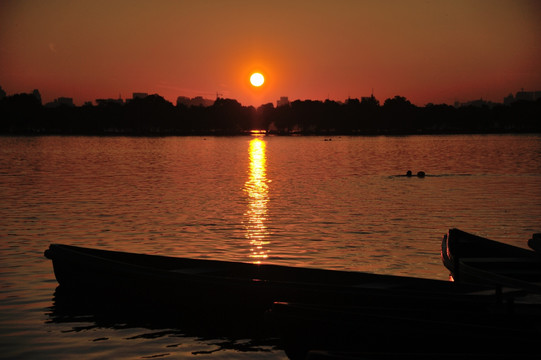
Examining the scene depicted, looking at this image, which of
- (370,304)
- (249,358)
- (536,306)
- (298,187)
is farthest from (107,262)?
(298,187)

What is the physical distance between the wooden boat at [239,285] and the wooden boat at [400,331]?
3.86 feet

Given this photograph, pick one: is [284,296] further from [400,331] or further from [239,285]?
[400,331]

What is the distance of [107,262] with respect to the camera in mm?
16062

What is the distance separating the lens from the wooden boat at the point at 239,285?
12.2 m

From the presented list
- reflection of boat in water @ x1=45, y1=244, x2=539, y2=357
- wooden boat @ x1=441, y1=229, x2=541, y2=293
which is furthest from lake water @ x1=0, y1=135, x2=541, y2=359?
wooden boat @ x1=441, y1=229, x2=541, y2=293

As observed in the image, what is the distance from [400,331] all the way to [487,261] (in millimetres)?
7783

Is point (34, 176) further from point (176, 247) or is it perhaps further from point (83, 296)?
point (83, 296)

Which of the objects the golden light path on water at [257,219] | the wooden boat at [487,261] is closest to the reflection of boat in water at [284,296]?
the wooden boat at [487,261]

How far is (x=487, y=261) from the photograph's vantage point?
16359 millimetres

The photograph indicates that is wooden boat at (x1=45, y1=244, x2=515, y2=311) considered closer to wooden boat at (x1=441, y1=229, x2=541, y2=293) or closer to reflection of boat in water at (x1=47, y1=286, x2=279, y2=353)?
reflection of boat in water at (x1=47, y1=286, x2=279, y2=353)

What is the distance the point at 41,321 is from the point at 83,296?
201 centimetres

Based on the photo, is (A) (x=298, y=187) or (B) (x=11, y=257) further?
(A) (x=298, y=187)

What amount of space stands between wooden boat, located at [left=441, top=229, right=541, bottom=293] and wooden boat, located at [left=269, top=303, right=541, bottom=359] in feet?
11.8

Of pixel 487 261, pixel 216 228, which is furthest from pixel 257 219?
pixel 487 261
